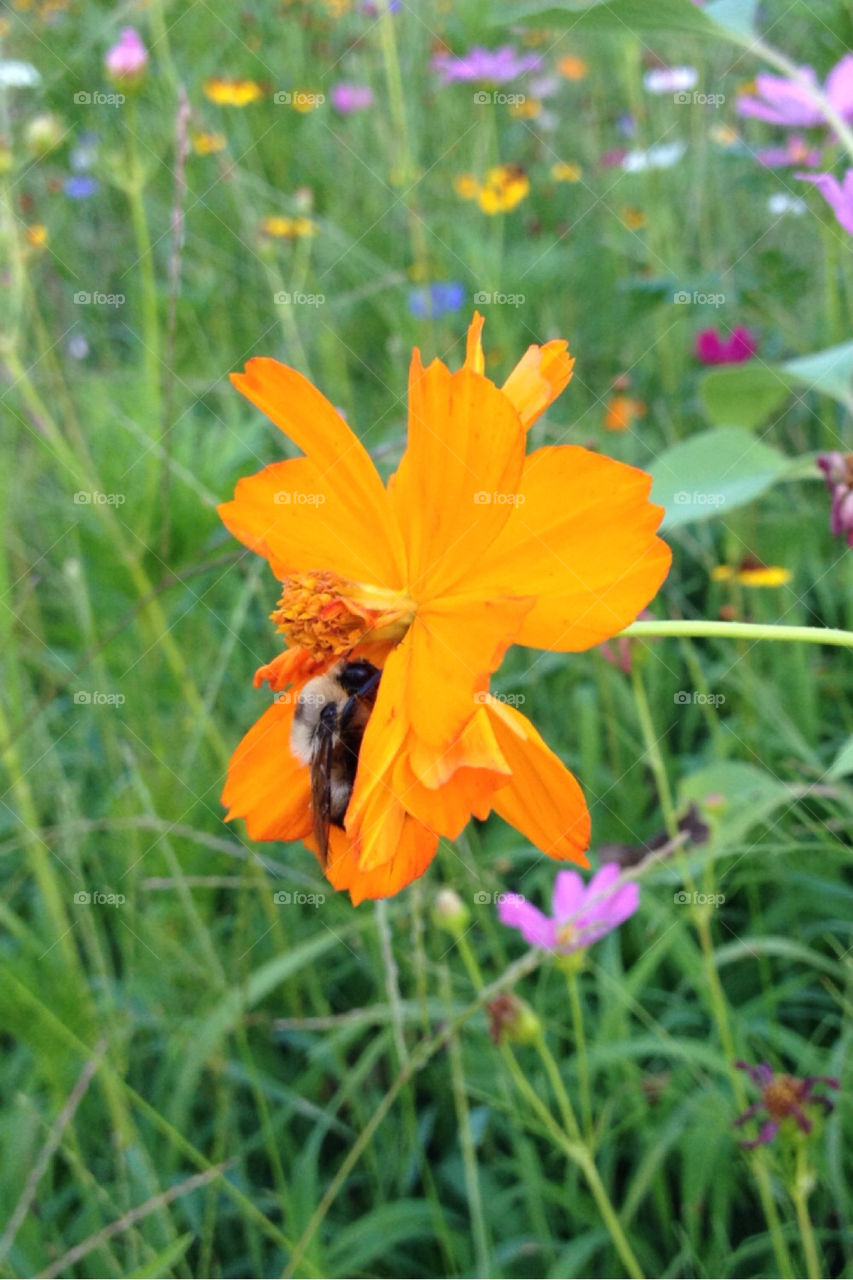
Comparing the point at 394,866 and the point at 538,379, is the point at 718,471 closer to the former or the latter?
the point at 538,379

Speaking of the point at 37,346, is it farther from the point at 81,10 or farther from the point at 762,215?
the point at 762,215

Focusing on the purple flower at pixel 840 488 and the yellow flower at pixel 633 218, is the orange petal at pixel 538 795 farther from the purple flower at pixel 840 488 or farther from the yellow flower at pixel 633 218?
the yellow flower at pixel 633 218

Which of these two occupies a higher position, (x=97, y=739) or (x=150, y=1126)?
(x=97, y=739)

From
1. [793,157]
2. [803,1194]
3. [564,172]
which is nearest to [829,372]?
[803,1194]

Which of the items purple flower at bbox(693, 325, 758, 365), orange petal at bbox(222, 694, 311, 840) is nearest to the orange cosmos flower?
orange petal at bbox(222, 694, 311, 840)

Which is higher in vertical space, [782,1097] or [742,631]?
[742,631]

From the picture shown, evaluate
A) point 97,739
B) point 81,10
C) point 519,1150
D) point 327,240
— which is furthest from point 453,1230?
point 81,10
